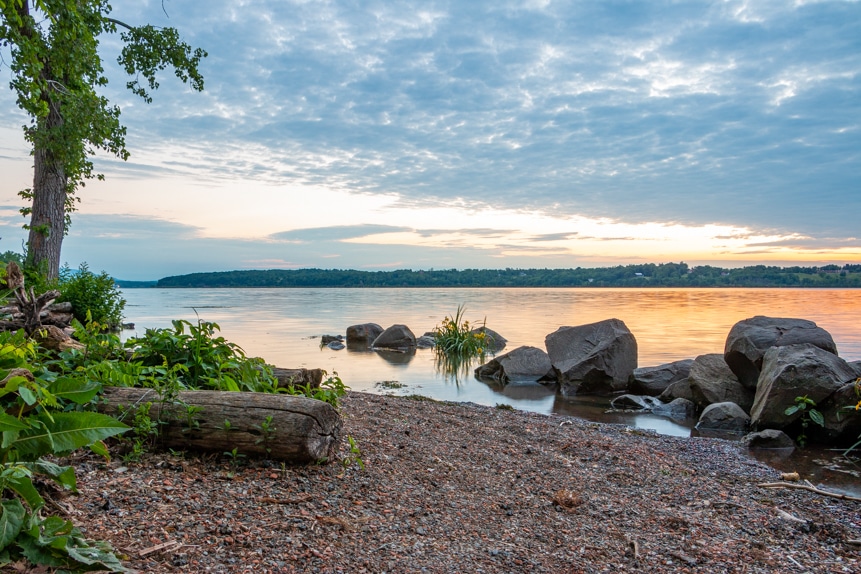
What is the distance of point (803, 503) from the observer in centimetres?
552

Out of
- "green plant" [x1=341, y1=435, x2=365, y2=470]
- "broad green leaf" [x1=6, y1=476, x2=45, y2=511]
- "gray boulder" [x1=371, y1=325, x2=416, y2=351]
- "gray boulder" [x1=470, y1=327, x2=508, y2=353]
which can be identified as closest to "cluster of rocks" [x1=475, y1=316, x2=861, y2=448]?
"gray boulder" [x1=470, y1=327, x2=508, y2=353]

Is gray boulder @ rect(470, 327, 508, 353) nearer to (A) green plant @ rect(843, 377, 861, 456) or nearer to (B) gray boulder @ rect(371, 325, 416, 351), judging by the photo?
(B) gray boulder @ rect(371, 325, 416, 351)

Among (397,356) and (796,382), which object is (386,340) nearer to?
(397,356)

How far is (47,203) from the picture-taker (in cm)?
1423

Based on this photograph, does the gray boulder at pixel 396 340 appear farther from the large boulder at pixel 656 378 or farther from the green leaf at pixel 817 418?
the green leaf at pixel 817 418

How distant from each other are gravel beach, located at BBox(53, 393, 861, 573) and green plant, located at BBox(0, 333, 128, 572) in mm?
242

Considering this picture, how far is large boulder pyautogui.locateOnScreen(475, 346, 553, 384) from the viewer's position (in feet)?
46.5

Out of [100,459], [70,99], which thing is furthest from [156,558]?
[70,99]

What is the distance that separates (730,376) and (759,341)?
0.95 meters

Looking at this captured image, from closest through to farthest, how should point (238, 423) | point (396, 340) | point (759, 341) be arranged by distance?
1. point (238, 423)
2. point (759, 341)
3. point (396, 340)

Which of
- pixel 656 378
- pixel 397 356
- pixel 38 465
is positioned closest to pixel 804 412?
pixel 656 378

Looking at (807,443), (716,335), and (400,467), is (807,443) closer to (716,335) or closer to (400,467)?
(400,467)

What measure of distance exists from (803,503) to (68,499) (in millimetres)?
6069

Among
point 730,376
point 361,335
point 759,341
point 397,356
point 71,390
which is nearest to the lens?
point 71,390
